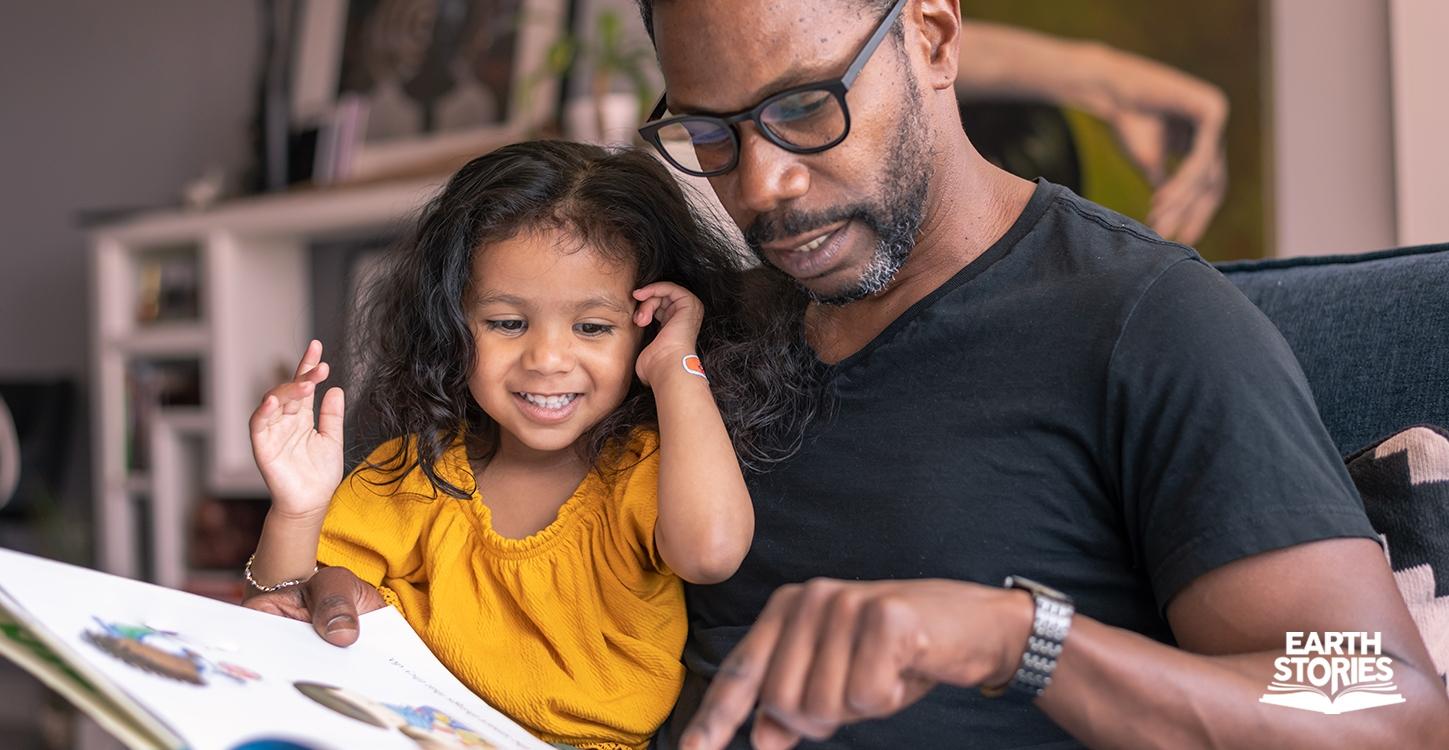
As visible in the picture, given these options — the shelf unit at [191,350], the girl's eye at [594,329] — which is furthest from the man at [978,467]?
the shelf unit at [191,350]

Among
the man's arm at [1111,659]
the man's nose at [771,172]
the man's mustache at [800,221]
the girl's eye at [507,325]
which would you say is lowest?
the man's arm at [1111,659]

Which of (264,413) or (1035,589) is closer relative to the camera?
(1035,589)

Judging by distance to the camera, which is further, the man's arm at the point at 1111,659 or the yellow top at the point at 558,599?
the yellow top at the point at 558,599

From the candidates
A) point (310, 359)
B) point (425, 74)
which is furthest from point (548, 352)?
point (425, 74)

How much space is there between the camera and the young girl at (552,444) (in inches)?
50.3

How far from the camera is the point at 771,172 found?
1151 mm

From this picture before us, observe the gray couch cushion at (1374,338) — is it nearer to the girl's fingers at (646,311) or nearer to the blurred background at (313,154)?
the girl's fingers at (646,311)

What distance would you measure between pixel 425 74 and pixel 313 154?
0.42 m

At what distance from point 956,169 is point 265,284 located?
316 centimetres

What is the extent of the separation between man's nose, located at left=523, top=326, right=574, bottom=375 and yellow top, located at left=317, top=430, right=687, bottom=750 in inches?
4.6

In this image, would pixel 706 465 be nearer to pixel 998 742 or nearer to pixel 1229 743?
pixel 998 742

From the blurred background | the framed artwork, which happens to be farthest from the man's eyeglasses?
the framed artwork

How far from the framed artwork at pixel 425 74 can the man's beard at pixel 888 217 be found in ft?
7.67

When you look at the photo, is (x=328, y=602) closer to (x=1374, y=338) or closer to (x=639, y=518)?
(x=639, y=518)
